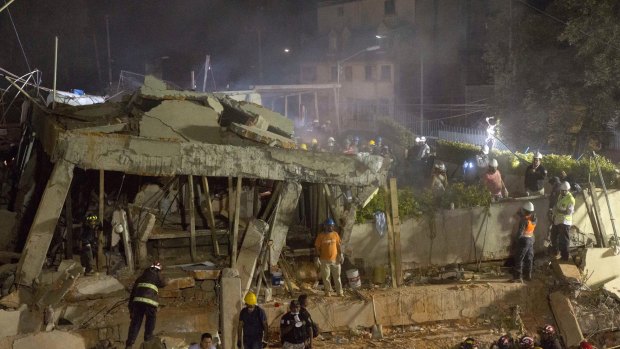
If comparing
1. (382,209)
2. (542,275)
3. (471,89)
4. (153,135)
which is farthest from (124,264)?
(471,89)

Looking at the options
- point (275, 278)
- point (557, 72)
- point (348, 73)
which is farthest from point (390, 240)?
point (348, 73)

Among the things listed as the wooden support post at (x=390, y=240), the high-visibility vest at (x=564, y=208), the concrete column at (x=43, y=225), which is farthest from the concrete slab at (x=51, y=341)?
the high-visibility vest at (x=564, y=208)

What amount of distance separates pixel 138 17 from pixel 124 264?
41.5m

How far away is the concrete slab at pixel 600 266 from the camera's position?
11500 mm

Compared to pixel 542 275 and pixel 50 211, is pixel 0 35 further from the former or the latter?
pixel 542 275

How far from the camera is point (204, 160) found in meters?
9.73

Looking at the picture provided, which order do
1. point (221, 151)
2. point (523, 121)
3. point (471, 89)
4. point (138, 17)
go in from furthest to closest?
point (138, 17)
point (471, 89)
point (523, 121)
point (221, 151)

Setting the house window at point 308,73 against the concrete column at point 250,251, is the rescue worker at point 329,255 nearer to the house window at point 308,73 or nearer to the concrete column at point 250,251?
the concrete column at point 250,251

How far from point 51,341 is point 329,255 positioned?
4.67 meters

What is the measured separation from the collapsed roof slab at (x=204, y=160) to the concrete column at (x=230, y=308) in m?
1.95

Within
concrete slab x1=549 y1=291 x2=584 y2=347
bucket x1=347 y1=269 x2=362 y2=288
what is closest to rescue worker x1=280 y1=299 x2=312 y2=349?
bucket x1=347 y1=269 x2=362 y2=288

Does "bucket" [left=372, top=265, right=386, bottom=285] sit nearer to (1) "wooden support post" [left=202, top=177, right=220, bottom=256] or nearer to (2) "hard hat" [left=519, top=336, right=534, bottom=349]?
(1) "wooden support post" [left=202, top=177, right=220, bottom=256]

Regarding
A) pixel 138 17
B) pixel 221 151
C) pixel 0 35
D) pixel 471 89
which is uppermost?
pixel 138 17

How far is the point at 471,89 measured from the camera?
3741cm
